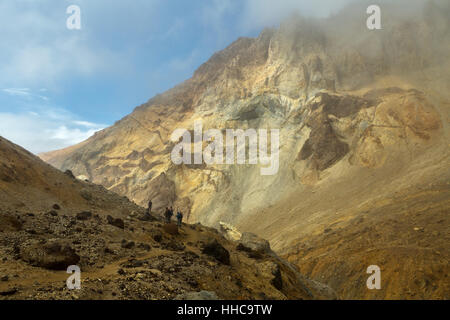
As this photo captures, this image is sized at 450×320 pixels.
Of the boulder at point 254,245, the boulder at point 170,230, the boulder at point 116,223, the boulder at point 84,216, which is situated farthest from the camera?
the boulder at point 254,245

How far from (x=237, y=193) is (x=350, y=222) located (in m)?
19.8

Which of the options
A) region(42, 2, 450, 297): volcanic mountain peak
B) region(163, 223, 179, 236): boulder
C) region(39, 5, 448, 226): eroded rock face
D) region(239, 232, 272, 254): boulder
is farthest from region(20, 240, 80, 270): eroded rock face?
region(39, 5, 448, 226): eroded rock face

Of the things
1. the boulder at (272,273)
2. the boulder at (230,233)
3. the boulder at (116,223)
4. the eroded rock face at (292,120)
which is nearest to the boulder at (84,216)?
the boulder at (116,223)

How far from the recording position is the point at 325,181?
111 ft

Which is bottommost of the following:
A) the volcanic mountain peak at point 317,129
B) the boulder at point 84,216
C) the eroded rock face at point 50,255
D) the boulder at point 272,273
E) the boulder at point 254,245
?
the boulder at point 272,273

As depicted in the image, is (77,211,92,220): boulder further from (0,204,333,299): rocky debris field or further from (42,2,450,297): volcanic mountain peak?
(42,2,450,297): volcanic mountain peak

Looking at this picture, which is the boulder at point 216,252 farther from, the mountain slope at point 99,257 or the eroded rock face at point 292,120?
the eroded rock face at point 292,120

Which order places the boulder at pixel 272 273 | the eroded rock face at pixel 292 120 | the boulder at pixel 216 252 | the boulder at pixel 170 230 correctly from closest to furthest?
the boulder at pixel 216 252, the boulder at pixel 272 273, the boulder at pixel 170 230, the eroded rock face at pixel 292 120

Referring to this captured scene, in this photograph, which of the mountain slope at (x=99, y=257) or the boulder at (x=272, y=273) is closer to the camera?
the mountain slope at (x=99, y=257)

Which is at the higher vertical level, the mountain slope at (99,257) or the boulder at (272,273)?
the mountain slope at (99,257)

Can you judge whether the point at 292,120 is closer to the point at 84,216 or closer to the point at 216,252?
the point at 216,252

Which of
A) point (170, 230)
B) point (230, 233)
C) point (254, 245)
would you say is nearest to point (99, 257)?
point (170, 230)

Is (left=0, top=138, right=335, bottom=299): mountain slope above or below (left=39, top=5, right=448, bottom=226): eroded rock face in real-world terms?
below
